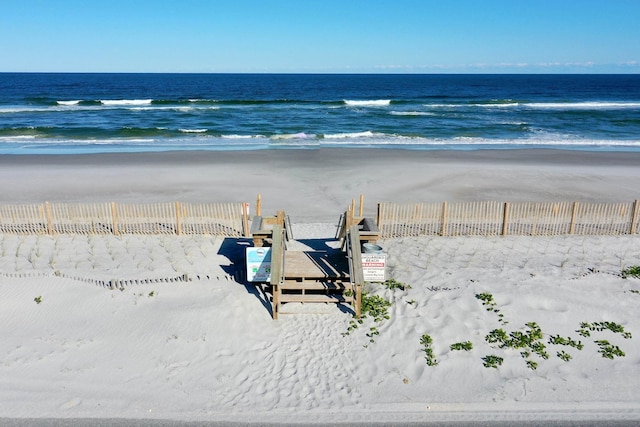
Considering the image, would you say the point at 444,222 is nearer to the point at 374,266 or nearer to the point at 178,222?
the point at 374,266

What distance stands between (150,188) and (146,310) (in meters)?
11.9

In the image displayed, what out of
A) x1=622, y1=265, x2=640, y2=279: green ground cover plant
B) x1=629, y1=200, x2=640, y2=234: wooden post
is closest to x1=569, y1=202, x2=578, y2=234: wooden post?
x1=629, y1=200, x2=640, y2=234: wooden post

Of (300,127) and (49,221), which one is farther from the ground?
(300,127)

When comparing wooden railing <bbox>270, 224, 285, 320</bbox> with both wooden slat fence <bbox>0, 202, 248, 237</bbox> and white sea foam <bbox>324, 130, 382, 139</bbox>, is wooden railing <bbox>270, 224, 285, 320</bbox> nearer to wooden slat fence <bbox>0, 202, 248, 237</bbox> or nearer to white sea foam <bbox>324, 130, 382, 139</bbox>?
wooden slat fence <bbox>0, 202, 248, 237</bbox>

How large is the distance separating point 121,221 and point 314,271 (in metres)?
7.10

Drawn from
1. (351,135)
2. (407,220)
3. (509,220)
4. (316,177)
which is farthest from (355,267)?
(351,135)

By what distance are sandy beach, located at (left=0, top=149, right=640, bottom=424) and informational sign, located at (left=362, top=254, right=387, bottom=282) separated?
0.42m

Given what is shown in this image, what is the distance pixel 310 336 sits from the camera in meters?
9.83

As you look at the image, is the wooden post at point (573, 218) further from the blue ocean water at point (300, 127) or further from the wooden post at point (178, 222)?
the blue ocean water at point (300, 127)

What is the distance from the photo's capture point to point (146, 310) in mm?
10703

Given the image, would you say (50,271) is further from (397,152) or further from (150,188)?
(397,152)

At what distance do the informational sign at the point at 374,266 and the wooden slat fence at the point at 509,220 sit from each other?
3258 millimetres

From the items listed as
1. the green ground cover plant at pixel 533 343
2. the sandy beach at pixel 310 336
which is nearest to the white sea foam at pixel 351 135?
the sandy beach at pixel 310 336

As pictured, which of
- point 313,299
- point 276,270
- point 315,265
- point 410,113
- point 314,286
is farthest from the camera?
point 410,113
